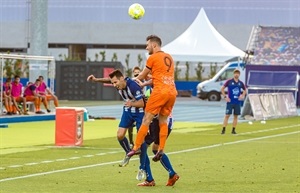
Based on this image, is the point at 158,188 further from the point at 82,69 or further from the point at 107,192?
the point at 82,69

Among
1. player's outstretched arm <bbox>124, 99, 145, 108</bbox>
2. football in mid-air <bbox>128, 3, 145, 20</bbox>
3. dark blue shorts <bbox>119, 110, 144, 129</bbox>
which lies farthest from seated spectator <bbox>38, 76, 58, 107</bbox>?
player's outstretched arm <bbox>124, 99, 145, 108</bbox>

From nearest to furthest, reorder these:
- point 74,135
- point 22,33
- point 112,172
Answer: point 112,172 → point 74,135 → point 22,33

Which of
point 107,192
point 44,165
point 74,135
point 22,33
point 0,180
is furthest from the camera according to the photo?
point 22,33

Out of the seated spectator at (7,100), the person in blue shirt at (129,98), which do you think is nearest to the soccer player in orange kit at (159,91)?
the person in blue shirt at (129,98)

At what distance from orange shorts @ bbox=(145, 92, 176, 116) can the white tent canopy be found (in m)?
39.2

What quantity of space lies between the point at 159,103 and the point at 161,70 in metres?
0.49

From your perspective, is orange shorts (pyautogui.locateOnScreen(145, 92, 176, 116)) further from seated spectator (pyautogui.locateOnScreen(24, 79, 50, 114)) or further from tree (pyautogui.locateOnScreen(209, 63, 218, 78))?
tree (pyautogui.locateOnScreen(209, 63, 218, 78))

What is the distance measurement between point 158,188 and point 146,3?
66714 millimetres

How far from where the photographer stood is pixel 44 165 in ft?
62.0

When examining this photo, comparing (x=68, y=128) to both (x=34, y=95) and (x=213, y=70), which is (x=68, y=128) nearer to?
(x=34, y=95)

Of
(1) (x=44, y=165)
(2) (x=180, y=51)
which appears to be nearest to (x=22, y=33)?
(2) (x=180, y=51)

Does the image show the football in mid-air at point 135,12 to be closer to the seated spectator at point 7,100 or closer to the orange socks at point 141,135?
the orange socks at point 141,135

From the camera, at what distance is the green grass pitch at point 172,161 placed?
15.0 metres

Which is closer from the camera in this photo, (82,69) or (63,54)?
(82,69)
